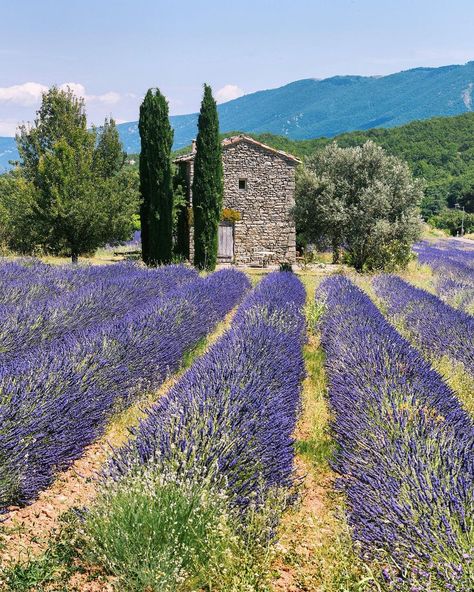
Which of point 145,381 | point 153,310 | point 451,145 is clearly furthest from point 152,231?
point 451,145

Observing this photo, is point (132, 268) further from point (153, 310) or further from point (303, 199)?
point (303, 199)

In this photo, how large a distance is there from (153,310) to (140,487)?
14.8ft

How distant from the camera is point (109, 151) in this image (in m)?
17.9

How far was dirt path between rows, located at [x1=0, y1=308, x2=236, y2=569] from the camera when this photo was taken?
2511 mm

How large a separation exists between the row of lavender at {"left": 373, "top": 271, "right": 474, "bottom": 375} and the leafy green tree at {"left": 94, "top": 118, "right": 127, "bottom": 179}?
1180 centimetres

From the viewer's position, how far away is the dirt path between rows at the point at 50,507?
2.51 metres

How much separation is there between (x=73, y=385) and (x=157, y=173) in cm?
1503

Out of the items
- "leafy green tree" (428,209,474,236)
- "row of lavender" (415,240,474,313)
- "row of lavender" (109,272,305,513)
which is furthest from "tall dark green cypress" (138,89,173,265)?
"leafy green tree" (428,209,474,236)

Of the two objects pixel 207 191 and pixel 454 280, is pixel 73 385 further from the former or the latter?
pixel 207 191

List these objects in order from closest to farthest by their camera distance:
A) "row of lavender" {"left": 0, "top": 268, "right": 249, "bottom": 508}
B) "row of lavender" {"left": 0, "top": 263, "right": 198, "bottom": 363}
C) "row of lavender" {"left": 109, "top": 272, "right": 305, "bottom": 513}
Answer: "row of lavender" {"left": 109, "top": 272, "right": 305, "bottom": 513} → "row of lavender" {"left": 0, "top": 268, "right": 249, "bottom": 508} → "row of lavender" {"left": 0, "top": 263, "right": 198, "bottom": 363}

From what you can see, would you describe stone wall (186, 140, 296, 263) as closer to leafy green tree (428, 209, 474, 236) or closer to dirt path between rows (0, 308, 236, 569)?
dirt path between rows (0, 308, 236, 569)

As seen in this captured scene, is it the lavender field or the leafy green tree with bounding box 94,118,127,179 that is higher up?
the leafy green tree with bounding box 94,118,127,179

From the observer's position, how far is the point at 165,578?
2033 millimetres

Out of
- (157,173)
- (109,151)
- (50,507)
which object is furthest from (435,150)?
(50,507)
